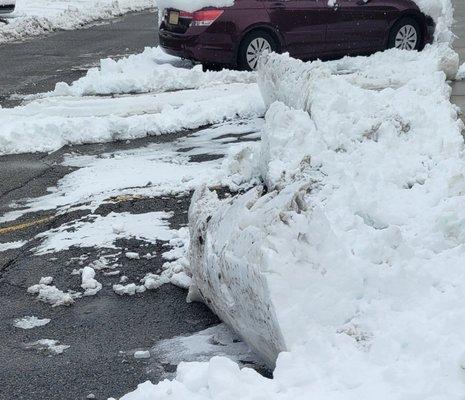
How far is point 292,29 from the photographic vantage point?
1252cm

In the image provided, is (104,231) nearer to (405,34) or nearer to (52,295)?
(52,295)

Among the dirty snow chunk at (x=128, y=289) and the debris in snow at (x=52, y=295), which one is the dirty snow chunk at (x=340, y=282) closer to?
the dirty snow chunk at (x=128, y=289)

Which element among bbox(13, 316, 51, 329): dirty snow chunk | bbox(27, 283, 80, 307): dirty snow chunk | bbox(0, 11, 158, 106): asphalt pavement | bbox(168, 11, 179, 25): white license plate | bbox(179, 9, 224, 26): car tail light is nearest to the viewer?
bbox(13, 316, 51, 329): dirty snow chunk

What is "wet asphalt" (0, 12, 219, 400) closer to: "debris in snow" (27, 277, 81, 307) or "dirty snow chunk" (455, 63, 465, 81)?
"debris in snow" (27, 277, 81, 307)

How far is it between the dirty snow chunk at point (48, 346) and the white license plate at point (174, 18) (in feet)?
29.0

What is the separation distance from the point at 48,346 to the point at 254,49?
8.67 meters

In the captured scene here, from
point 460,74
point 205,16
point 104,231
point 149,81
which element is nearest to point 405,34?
point 460,74

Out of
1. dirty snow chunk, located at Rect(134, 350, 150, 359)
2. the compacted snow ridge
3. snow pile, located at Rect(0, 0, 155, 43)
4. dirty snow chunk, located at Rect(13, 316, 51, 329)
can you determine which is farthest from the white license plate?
dirty snow chunk, located at Rect(134, 350, 150, 359)

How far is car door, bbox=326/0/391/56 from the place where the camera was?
12719 millimetres

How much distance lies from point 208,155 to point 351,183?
10.0 ft

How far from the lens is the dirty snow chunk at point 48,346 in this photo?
4422 mm

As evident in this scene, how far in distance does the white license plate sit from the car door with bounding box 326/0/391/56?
248cm

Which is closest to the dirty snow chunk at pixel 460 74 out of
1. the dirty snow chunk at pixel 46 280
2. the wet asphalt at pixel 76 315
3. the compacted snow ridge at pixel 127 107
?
the compacted snow ridge at pixel 127 107

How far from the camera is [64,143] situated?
9.00 m
